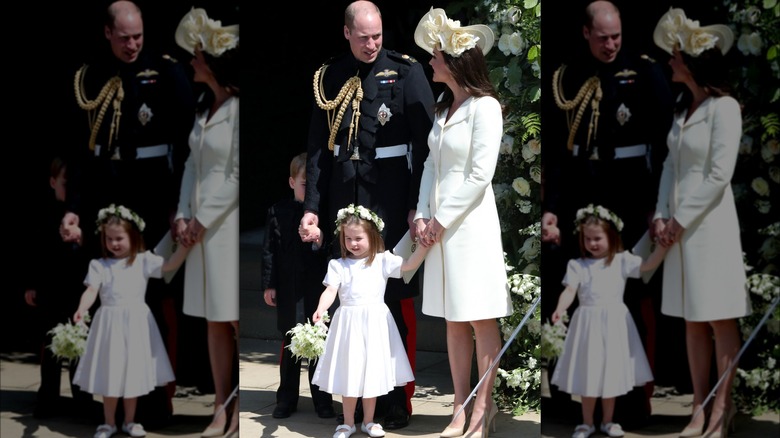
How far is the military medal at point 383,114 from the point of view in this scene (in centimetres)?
464

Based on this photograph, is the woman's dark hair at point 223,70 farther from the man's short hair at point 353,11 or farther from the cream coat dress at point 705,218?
the cream coat dress at point 705,218

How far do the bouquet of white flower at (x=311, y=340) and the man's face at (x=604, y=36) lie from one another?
5.40 ft

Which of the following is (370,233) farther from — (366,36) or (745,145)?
(745,145)

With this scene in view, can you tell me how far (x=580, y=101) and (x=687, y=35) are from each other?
0.37 meters

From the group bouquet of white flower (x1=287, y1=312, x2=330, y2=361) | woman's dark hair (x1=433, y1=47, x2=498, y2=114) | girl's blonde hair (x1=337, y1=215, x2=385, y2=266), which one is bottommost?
bouquet of white flower (x1=287, y1=312, x2=330, y2=361)

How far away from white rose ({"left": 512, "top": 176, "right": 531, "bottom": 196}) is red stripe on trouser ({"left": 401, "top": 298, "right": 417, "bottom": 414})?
0.61 metres

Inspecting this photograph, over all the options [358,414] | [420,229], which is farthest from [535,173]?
[358,414]

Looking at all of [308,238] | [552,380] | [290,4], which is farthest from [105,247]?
[290,4]

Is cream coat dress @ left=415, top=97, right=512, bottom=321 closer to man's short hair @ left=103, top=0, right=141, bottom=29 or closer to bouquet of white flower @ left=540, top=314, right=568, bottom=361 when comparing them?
bouquet of white flower @ left=540, top=314, right=568, bottom=361

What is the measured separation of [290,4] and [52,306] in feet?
6.33

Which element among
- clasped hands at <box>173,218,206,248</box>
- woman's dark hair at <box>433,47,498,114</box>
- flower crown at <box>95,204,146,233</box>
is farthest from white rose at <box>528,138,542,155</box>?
flower crown at <box>95,204,146,233</box>

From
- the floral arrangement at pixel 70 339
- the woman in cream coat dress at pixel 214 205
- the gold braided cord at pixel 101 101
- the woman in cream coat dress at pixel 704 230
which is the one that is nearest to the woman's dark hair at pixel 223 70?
the woman in cream coat dress at pixel 214 205

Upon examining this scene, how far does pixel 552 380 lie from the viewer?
379cm

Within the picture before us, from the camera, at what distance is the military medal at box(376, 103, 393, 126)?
464cm
